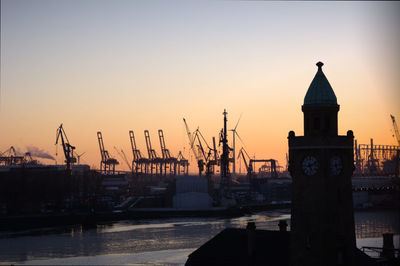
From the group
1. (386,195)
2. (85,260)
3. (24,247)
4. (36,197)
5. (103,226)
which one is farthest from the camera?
(386,195)

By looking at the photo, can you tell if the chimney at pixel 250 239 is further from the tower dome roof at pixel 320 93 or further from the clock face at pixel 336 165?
the tower dome roof at pixel 320 93

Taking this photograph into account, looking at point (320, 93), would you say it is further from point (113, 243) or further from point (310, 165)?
point (113, 243)

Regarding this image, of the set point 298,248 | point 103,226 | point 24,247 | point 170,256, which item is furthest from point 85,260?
point 103,226

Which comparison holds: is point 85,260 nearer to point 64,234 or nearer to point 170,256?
point 170,256

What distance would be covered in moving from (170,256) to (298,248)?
40.1m

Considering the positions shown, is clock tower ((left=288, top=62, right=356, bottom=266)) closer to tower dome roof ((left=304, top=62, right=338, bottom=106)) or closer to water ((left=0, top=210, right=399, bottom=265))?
tower dome roof ((left=304, top=62, right=338, bottom=106))

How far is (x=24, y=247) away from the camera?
250 feet

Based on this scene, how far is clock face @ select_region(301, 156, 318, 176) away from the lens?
2766 cm

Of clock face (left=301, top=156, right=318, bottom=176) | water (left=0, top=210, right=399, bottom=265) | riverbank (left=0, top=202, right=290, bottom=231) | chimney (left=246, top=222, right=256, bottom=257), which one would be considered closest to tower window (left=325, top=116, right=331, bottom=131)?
clock face (left=301, top=156, right=318, bottom=176)

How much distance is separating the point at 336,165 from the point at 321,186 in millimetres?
1167

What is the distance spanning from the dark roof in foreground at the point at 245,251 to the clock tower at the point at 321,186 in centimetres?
552

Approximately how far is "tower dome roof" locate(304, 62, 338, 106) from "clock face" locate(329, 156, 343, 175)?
2.31 metres

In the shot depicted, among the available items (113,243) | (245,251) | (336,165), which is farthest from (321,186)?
(113,243)

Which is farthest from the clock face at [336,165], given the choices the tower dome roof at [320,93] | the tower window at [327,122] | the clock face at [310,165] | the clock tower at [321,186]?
the tower dome roof at [320,93]
